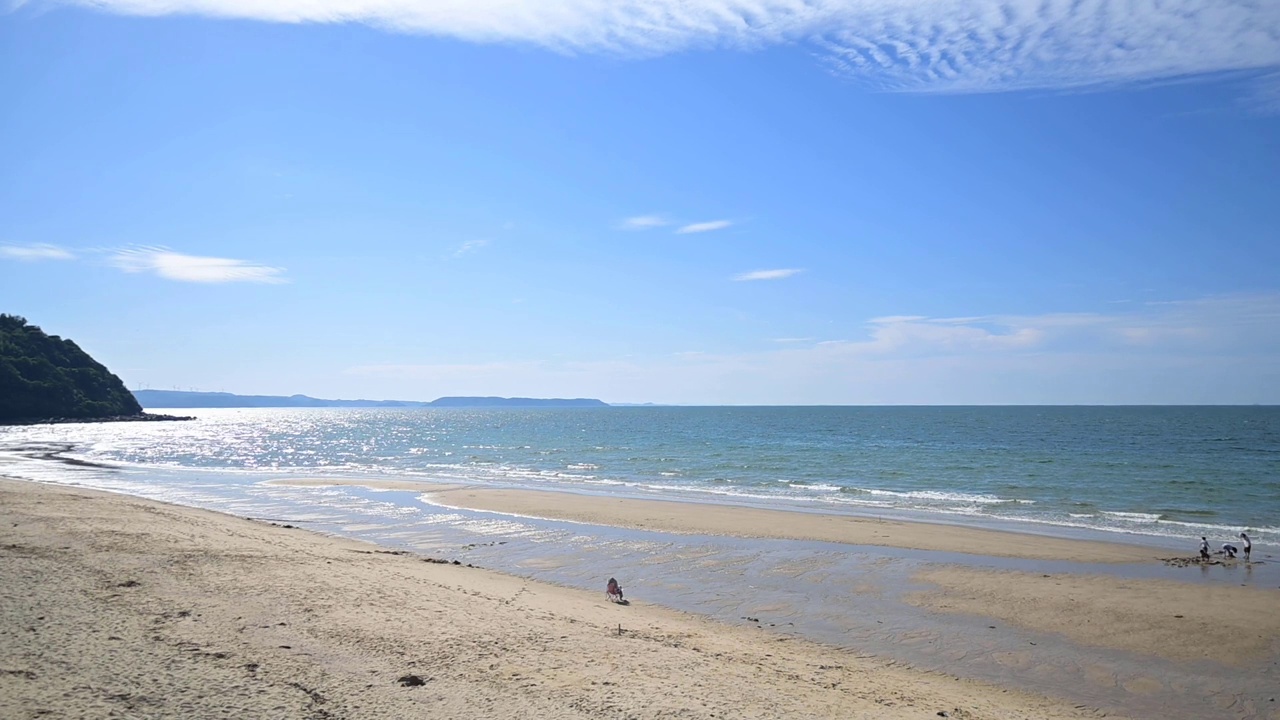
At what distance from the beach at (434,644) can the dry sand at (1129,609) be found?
6 cm

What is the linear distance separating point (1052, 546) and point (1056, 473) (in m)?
21.9

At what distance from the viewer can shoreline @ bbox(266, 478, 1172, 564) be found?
1908 centimetres

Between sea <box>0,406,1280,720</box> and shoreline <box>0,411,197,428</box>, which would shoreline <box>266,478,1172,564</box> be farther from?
shoreline <box>0,411,197,428</box>

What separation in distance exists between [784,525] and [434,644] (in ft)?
51.7

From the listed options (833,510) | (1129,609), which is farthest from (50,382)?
(1129,609)

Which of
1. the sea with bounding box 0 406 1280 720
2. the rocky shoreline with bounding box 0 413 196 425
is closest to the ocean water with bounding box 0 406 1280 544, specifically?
the sea with bounding box 0 406 1280 720

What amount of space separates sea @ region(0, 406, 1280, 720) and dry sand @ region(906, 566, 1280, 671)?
19.2 inches

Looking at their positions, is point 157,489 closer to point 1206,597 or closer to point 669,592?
point 669,592

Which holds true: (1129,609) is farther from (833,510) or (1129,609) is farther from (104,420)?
(104,420)

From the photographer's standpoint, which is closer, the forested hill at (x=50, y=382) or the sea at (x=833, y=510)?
the sea at (x=833, y=510)

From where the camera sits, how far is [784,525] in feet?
75.0

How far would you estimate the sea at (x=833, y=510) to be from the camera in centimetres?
1095

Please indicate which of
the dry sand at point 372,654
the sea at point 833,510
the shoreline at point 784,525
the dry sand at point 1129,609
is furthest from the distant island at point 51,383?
the dry sand at point 1129,609

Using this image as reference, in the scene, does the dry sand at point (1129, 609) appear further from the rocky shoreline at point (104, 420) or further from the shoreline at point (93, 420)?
the rocky shoreline at point (104, 420)
